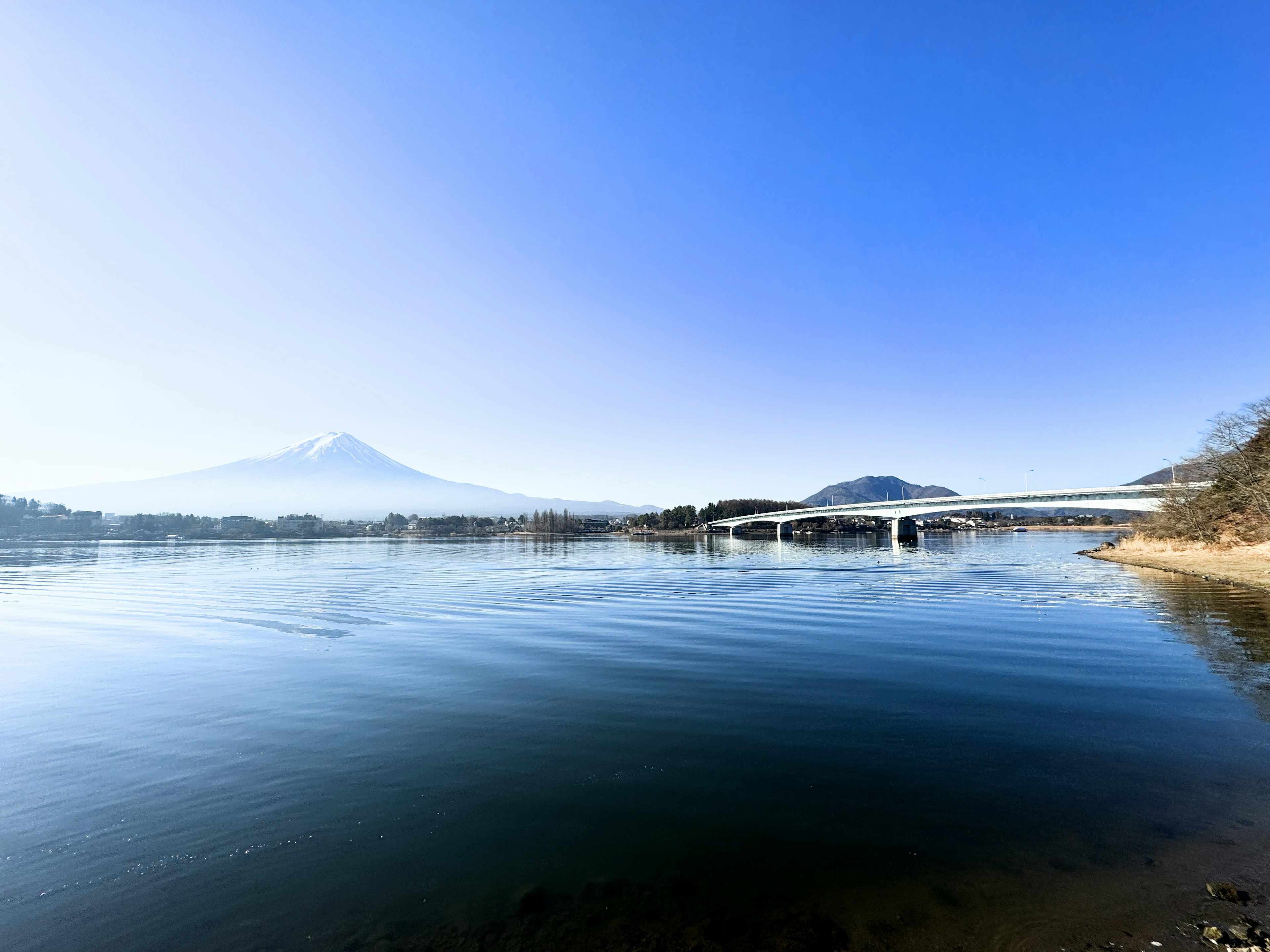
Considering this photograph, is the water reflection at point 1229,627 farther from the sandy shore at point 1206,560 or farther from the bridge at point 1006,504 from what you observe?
the bridge at point 1006,504

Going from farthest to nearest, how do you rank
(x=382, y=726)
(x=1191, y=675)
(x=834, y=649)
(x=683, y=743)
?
(x=834, y=649), (x=1191, y=675), (x=382, y=726), (x=683, y=743)

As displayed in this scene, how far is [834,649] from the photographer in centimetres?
2144

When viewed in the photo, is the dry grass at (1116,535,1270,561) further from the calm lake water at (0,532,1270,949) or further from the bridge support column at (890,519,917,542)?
the bridge support column at (890,519,917,542)

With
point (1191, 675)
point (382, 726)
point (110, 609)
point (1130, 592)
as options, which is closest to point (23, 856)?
point (382, 726)

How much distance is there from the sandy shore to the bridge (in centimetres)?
930

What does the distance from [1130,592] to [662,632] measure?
3440cm

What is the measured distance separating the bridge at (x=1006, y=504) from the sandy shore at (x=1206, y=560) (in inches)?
366

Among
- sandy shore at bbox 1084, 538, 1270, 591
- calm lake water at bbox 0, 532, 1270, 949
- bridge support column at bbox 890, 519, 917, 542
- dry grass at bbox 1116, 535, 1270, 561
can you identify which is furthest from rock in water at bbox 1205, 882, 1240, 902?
bridge support column at bbox 890, 519, 917, 542

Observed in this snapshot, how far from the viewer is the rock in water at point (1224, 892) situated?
6.49m

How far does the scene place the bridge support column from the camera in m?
149

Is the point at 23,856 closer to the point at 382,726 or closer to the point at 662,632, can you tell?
the point at 382,726

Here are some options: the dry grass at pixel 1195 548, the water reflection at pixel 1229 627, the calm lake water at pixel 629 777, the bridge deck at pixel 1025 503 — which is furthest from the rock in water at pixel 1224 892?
the bridge deck at pixel 1025 503

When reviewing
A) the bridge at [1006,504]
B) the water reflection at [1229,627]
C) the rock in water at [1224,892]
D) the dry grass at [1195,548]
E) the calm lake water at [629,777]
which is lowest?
the water reflection at [1229,627]

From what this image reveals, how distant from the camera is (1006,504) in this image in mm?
118375
